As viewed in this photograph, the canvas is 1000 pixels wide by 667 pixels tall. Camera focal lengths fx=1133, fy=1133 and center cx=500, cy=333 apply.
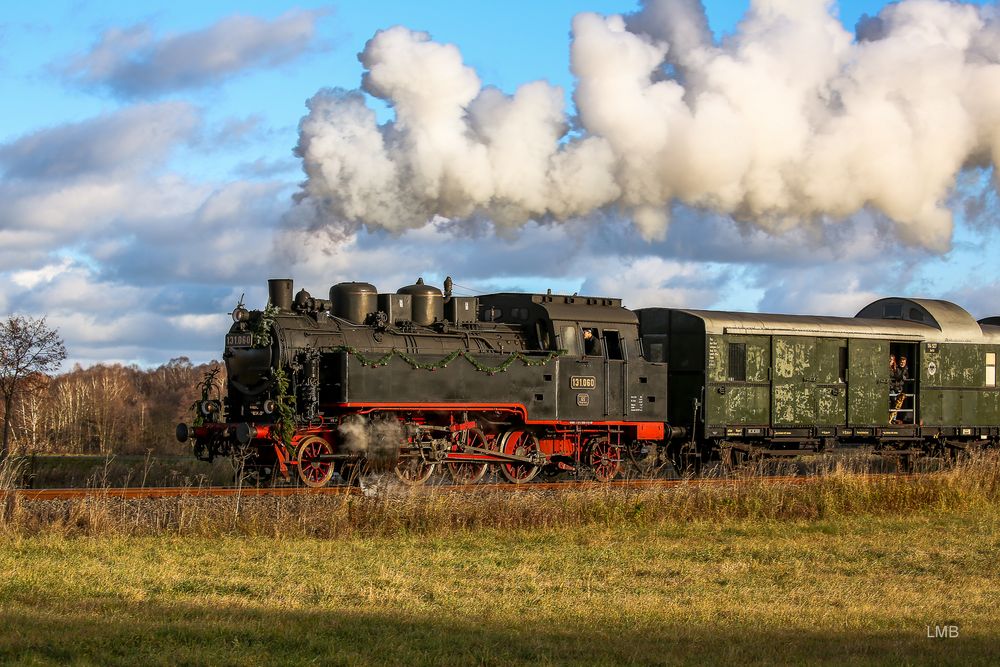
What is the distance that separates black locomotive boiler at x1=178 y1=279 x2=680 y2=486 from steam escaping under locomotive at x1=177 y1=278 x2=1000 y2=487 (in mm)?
33

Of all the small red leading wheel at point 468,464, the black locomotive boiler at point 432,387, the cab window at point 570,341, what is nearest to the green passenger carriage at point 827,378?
the black locomotive boiler at point 432,387

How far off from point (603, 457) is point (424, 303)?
453cm

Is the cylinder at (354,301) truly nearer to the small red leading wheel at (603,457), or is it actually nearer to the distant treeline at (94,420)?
the distant treeline at (94,420)

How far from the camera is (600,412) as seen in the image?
836 inches

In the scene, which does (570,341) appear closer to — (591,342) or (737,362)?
(591,342)

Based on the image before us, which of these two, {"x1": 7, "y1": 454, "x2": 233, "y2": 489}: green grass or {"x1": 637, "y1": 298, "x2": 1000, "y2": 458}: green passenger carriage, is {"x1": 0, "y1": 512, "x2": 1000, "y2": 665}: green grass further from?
{"x1": 7, "y1": 454, "x2": 233, "y2": 489}: green grass

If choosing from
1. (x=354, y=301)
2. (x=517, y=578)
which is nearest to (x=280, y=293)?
(x=354, y=301)

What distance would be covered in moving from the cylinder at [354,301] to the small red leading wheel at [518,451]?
3357 mm

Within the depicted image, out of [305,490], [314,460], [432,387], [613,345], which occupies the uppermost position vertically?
[613,345]

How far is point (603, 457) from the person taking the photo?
21.4 metres

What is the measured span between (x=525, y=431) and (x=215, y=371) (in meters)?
5.59

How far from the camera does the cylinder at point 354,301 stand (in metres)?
19.5

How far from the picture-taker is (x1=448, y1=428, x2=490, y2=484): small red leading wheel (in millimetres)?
19234

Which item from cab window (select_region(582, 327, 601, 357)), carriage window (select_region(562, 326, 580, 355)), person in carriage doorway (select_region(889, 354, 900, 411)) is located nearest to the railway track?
carriage window (select_region(562, 326, 580, 355))
